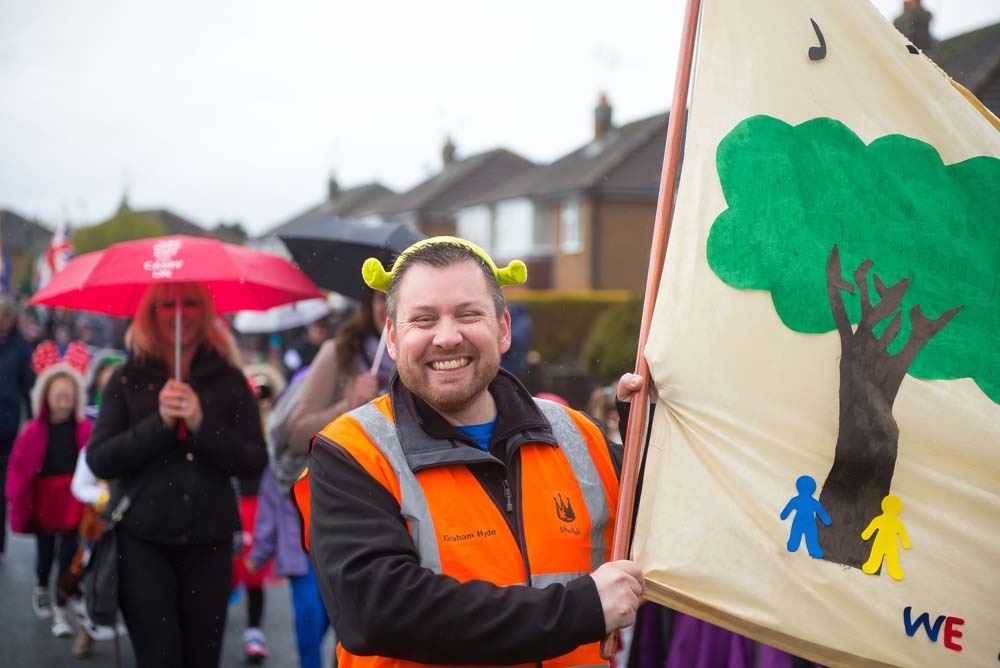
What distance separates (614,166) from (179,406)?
1184 inches

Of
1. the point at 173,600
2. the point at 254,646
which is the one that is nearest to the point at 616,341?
the point at 254,646

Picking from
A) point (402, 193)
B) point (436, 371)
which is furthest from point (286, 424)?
point (402, 193)

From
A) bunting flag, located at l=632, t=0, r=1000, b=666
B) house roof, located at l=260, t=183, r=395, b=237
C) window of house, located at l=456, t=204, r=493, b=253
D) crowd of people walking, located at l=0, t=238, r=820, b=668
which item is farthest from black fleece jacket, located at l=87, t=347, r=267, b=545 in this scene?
house roof, located at l=260, t=183, r=395, b=237

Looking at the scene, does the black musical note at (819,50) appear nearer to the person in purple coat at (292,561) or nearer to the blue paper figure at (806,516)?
the blue paper figure at (806,516)

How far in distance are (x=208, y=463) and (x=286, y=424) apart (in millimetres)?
749

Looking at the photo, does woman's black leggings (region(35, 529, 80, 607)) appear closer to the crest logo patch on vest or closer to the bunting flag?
the crest logo patch on vest

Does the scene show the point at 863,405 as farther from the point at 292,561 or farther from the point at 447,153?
the point at 447,153

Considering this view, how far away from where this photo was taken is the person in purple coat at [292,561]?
5.16m

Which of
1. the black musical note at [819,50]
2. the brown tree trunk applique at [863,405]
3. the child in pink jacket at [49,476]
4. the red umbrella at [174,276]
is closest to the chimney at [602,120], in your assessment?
the child in pink jacket at [49,476]

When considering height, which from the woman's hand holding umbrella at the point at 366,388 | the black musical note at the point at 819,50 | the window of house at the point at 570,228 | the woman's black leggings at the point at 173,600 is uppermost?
the window of house at the point at 570,228

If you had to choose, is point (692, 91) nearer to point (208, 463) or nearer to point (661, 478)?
point (661, 478)

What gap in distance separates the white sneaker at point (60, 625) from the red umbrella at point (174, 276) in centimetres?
291

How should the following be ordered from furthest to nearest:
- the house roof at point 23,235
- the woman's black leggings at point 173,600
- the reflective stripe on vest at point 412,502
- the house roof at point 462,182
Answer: the house roof at point 23,235
the house roof at point 462,182
the woman's black leggings at point 173,600
the reflective stripe on vest at point 412,502

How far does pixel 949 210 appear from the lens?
274 cm
